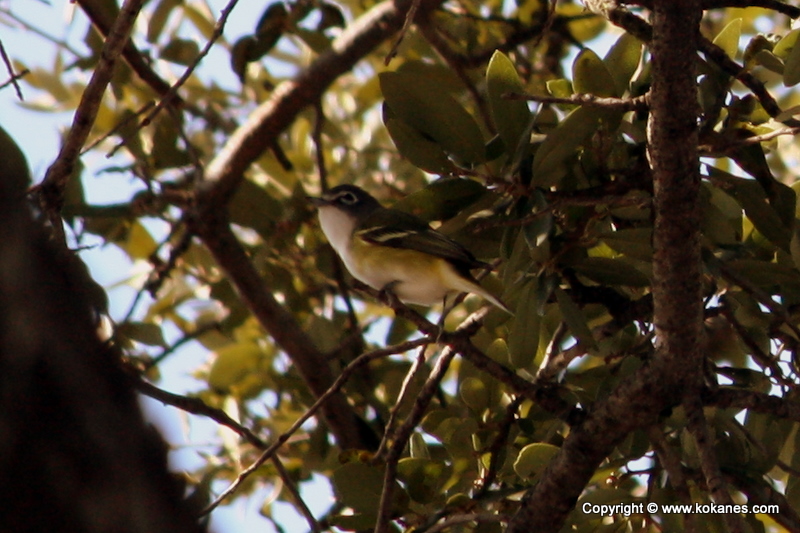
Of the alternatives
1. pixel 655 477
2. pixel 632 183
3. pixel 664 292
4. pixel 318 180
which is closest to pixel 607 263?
pixel 632 183

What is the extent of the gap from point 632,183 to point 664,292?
0.50 m

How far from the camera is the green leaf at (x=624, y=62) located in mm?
2912

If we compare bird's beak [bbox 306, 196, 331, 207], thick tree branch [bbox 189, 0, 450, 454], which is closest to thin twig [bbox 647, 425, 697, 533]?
thick tree branch [bbox 189, 0, 450, 454]

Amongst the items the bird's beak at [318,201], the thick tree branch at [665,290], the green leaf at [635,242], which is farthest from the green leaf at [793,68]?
the bird's beak at [318,201]

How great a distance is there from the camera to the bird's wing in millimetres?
3734

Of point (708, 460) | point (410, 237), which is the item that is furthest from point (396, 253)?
point (708, 460)

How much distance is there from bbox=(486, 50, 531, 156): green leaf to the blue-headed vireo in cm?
76

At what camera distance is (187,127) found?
6.17m

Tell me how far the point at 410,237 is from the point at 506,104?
1.36 m

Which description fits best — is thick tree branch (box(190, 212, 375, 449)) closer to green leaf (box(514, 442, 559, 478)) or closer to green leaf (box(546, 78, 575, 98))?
green leaf (box(514, 442, 559, 478))

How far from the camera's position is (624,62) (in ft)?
9.56

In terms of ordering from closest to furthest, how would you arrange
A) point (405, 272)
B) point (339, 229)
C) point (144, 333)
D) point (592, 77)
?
point (592, 77) < point (144, 333) < point (405, 272) < point (339, 229)

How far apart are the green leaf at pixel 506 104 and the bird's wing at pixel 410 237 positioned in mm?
724
